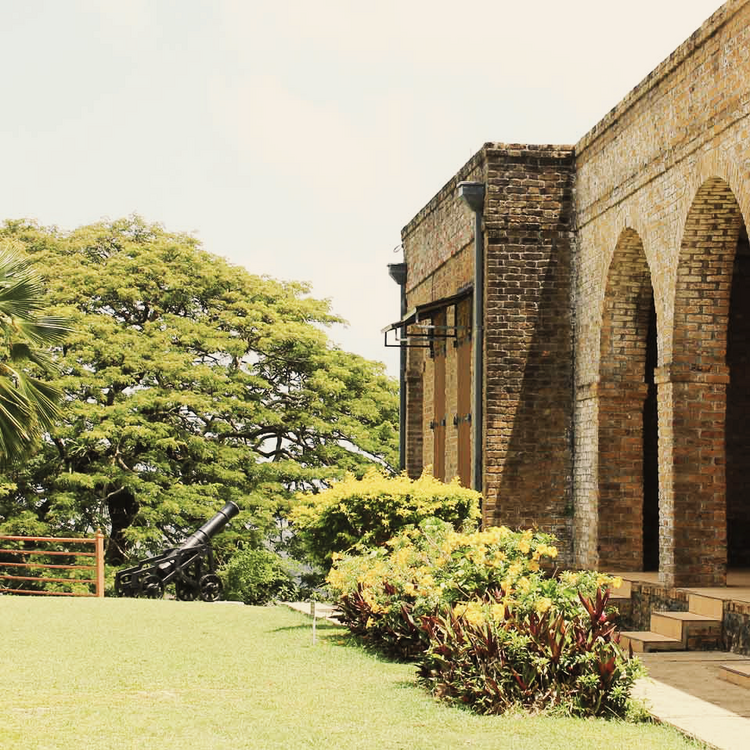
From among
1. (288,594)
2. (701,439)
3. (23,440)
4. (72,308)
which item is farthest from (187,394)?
(701,439)

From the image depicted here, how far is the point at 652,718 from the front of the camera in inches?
278

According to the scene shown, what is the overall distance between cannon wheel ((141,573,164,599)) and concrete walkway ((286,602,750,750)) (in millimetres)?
13041

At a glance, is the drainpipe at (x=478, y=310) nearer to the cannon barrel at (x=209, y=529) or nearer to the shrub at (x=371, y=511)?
the shrub at (x=371, y=511)

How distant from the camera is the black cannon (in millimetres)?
21469

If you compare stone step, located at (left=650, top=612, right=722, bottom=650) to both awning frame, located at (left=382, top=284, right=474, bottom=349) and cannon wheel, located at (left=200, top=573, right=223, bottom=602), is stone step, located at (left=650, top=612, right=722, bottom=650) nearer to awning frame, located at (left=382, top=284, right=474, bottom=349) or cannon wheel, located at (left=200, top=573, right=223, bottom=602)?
awning frame, located at (left=382, top=284, right=474, bottom=349)

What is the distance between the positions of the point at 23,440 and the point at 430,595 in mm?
10860

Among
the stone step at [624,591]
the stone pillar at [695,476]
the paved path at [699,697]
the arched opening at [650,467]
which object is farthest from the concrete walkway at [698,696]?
the arched opening at [650,467]

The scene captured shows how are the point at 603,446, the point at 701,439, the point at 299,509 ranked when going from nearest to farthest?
the point at 701,439 < the point at 299,509 < the point at 603,446

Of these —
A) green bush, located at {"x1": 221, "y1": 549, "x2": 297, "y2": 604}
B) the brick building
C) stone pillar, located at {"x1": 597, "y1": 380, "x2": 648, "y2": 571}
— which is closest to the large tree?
green bush, located at {"x1": 221, "y1": 549, "x2": 297, "y2": 604}

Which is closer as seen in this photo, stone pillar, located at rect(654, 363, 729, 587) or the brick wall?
stone pillar, located at rect(654, 363, 729, 587)

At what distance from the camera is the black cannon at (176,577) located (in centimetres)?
2147

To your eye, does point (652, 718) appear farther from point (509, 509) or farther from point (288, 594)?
point (288, 594)

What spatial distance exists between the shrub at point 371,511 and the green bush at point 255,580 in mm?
11017

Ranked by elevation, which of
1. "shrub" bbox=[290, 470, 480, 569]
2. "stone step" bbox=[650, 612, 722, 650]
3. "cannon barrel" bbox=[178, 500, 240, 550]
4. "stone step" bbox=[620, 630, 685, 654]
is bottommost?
"stone step" bbox=[620, 630, 685, 654]
